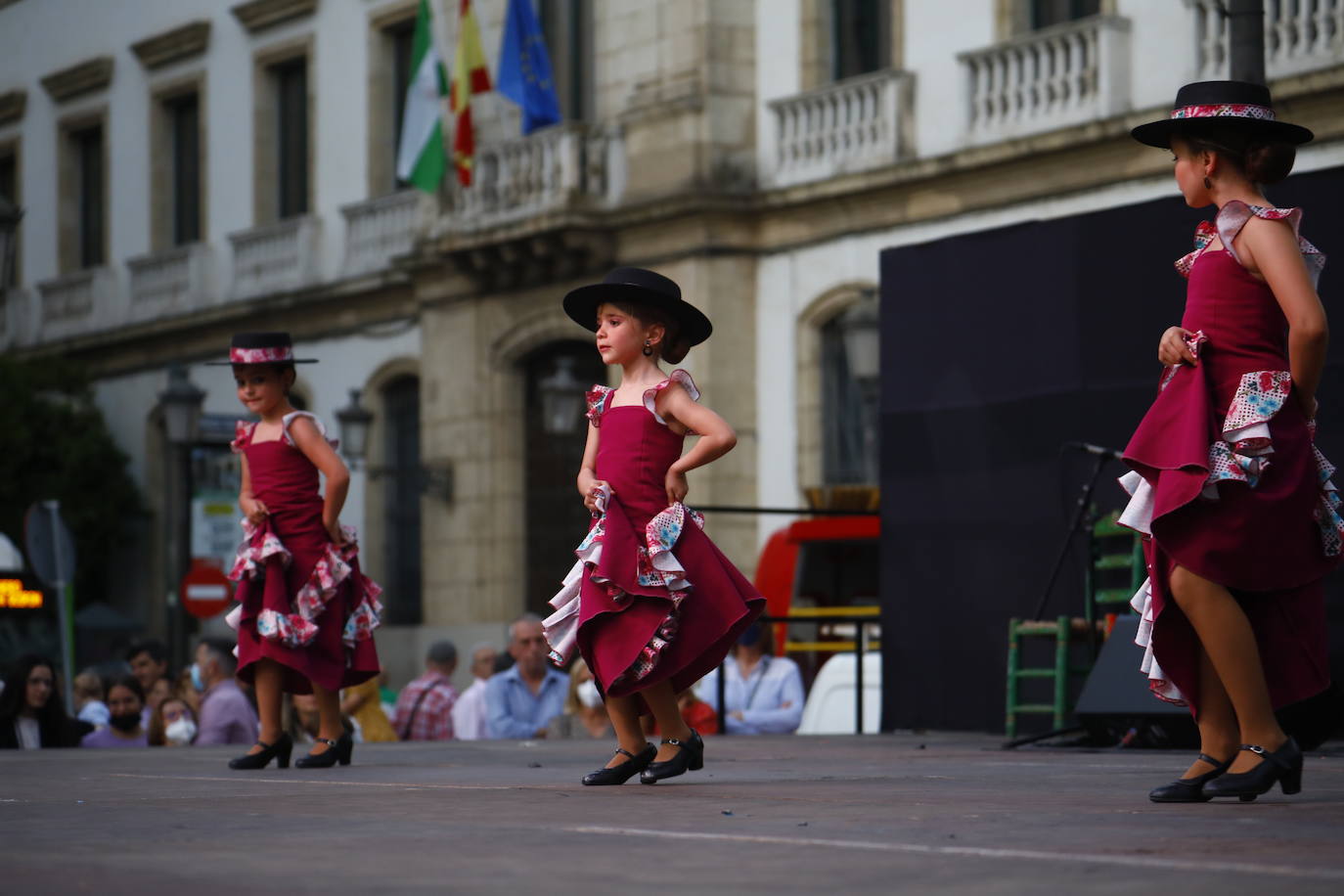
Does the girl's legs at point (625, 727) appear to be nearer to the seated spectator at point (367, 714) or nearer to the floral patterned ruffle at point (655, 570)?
the floral patterned ruffle at point (655, 570)

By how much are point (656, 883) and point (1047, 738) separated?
23.5ft

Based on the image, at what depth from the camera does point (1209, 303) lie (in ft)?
21.2

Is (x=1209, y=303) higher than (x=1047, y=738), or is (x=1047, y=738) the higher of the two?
(x=1209, y=303)

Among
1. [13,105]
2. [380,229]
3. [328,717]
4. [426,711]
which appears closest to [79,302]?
[13,105]

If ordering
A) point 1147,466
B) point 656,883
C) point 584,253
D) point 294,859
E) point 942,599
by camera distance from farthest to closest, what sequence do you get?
point 584,253 < point 942,599 < point 1147,466 < point 294,859 < point 656,883

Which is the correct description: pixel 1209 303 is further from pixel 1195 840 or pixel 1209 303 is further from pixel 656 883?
pixel 656 883

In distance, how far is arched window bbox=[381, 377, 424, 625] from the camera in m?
30.2

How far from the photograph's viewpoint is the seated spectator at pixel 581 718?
14.5 metres

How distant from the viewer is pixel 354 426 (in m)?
29.0

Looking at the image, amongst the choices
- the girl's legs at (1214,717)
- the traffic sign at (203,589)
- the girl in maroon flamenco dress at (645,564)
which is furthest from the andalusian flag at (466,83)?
the girl's legs at (1214,717)

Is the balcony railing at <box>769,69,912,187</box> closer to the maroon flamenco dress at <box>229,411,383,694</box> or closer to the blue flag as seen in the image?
the blue flag

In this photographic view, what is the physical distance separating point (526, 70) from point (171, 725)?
1217cm

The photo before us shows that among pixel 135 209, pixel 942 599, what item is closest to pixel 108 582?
pixel 135 209

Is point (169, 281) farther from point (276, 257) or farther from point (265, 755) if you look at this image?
point (265, 755)
